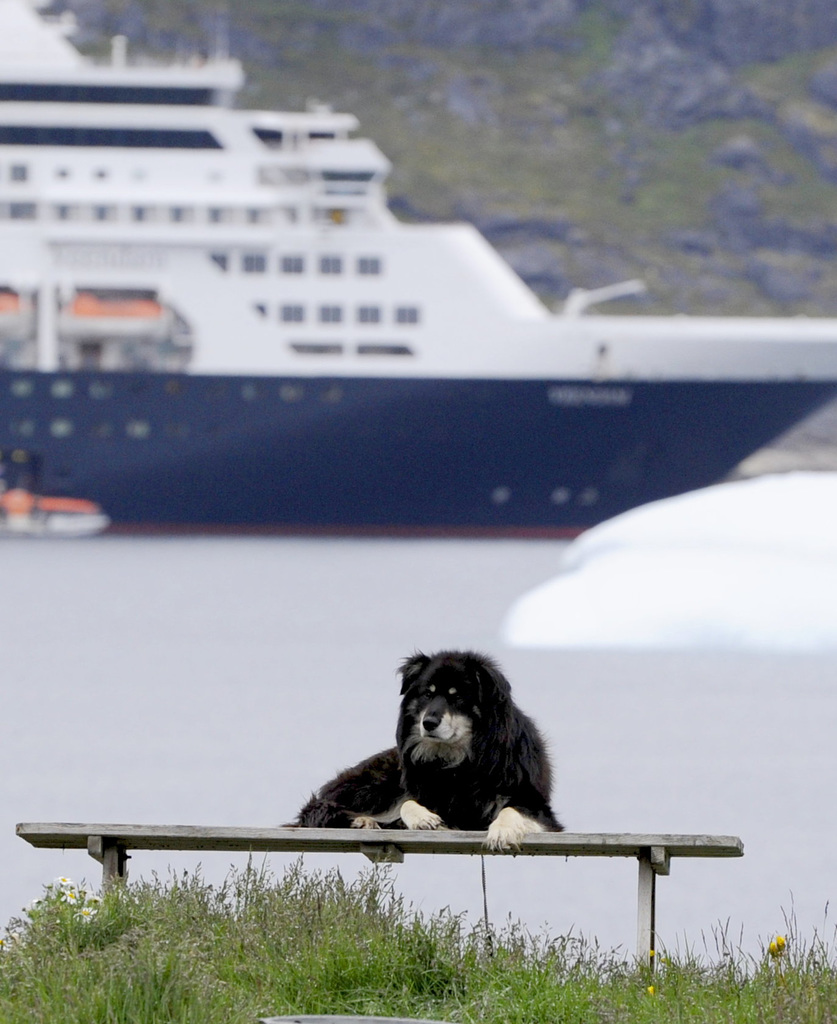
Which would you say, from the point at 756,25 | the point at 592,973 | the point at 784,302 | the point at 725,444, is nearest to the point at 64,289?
the point at 725,444

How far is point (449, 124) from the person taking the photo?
495 feet

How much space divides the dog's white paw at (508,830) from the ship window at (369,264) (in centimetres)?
3823

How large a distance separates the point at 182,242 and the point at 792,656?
74.5 ft

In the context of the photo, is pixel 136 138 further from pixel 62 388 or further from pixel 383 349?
pixel 383 349

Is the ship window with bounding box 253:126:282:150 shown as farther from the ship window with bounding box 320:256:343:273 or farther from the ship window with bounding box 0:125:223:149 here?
the ship window with bounding box 320:256:343:273

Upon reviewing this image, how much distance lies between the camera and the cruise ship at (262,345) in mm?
43156

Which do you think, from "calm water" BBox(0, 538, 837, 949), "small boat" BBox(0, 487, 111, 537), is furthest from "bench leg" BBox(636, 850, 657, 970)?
"small boat" BBox(0, 487, 111, 537)

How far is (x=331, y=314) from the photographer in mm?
43656

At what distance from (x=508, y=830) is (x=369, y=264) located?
126ft

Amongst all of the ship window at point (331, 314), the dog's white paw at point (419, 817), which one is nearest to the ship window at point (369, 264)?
the ship window at point (331, 314)

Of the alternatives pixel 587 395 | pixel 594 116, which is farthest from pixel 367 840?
pixel 594 116

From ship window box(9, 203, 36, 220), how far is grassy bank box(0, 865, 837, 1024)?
128 feet

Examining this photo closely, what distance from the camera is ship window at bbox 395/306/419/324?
43812 millimetres

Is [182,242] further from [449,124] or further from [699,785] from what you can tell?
[449,124]
